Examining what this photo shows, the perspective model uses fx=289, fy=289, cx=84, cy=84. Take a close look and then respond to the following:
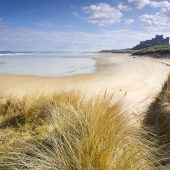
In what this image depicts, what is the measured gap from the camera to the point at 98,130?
309 cm

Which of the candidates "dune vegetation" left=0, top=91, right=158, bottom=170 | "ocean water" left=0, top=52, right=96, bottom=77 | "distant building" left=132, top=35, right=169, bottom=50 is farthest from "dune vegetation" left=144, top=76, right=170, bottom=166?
"distant building" left=132, top=35, right=169, bottom=50

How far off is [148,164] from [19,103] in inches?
136

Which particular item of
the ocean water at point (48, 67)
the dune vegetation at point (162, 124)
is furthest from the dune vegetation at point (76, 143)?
the ocean water at point (48, 67)

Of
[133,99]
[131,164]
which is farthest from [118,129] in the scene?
[133,99]

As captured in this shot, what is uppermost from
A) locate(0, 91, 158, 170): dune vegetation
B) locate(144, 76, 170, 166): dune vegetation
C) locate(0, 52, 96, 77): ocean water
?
locate(0, 91, 158, 170): dune vegetation

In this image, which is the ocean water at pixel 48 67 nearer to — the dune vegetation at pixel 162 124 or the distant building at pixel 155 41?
the dune vegetation at pixel 162 124

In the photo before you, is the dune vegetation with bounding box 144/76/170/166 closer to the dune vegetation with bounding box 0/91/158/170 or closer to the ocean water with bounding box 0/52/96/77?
the dune vegetation with bounding box 0/91/158/170

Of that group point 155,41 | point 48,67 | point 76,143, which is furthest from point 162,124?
point 155,41

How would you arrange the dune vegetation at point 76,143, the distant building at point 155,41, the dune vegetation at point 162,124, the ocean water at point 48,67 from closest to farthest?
the dune vegetation at point 76,143, the dune vegetation at point 162,124, the ocean water at point 48,67, the distant building at point 155,41

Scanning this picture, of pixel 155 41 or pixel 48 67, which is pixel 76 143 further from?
pixel 155 41

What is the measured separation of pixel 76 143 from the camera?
9.05 feet

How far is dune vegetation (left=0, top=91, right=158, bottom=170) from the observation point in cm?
263

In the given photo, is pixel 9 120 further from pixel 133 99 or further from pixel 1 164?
pixel 133 99

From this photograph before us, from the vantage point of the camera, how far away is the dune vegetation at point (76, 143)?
2.63m
